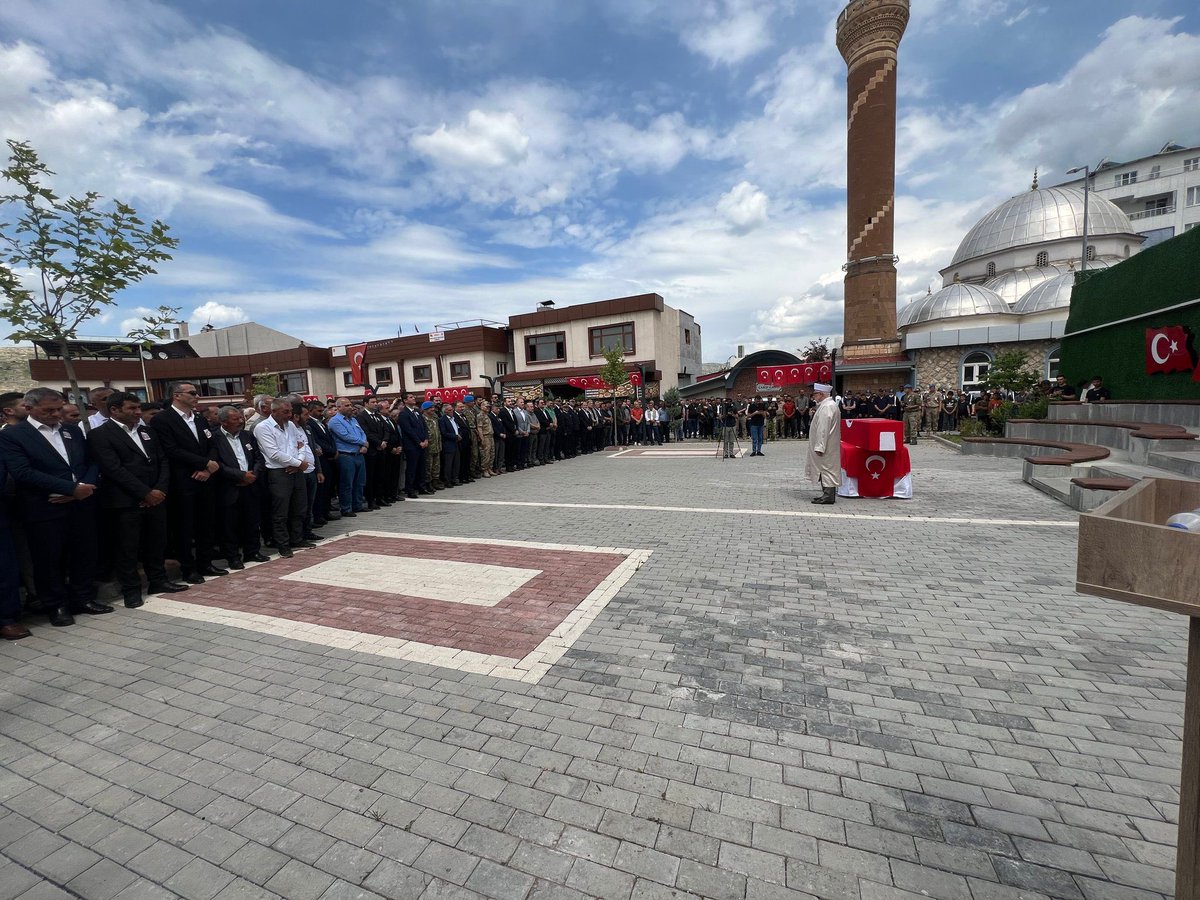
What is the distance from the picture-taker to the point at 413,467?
11.0m

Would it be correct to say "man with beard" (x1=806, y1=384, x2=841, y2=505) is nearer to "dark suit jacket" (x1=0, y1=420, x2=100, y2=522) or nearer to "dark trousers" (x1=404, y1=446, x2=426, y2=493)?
"dark trousers" (x1=404, y1=446, x2=426, y2=493)

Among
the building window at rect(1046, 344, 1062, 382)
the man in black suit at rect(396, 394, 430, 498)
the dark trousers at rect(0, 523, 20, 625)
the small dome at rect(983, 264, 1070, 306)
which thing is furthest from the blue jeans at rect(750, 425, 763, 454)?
the small dome at rect(983, 264, 1070, 306)

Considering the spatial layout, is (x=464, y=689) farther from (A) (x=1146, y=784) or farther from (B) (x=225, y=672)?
(A) (x=1146, y=784)

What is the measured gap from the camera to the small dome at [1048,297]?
32422mm

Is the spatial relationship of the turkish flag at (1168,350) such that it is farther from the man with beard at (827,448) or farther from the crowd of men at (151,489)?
the crowd of men at (151,489)

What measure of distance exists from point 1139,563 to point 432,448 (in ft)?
37.5

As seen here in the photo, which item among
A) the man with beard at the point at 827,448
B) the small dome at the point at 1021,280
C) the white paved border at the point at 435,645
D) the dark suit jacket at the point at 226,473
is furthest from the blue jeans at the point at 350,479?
the small dome at the point at 1021,280

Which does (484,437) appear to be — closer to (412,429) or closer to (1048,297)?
(412,429)

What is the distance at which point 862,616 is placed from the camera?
14.1 ft

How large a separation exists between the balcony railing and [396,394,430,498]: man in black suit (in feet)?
273

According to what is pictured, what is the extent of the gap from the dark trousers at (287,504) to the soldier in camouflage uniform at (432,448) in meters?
4.44

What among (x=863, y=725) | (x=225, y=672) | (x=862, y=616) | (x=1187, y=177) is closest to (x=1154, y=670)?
(x=862, y=616)

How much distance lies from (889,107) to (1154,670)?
120ft

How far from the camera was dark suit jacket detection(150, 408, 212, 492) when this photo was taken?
568 centimetres
